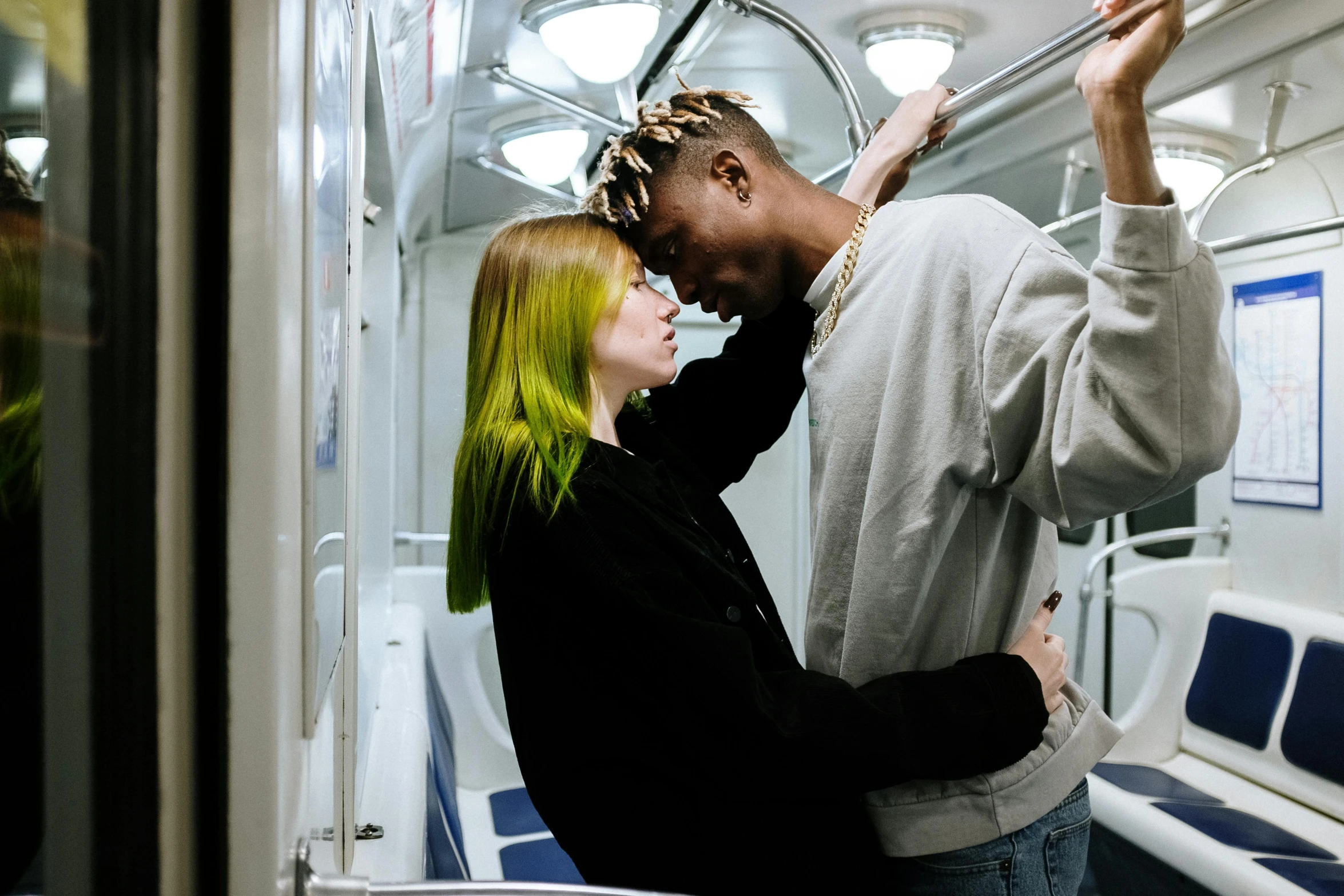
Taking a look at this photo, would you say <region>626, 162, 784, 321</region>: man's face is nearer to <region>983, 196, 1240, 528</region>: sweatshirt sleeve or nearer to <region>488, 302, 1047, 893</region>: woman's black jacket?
<region>488, 302, 1047, 893</region>: woman's black jacket

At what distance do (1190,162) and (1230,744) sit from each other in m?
2.11

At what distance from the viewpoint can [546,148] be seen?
3.58m

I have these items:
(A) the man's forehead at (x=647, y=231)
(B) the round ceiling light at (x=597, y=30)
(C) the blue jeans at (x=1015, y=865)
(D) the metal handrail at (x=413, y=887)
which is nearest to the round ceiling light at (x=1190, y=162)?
(B) the round ceiling light at (x=597, y=30)

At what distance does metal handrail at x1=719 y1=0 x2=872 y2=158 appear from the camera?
5.66 ft

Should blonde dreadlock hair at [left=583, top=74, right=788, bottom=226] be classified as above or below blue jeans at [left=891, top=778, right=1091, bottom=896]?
above

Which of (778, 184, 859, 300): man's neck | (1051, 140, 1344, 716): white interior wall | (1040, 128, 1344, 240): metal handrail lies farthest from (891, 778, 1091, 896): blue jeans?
(1051, 140, 1344, 716): white interior wall

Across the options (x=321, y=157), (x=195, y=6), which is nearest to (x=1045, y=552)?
(x=321, y=157)

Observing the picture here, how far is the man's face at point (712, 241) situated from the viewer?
1.49 meters

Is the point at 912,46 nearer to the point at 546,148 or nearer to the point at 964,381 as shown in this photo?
the point at 546,148

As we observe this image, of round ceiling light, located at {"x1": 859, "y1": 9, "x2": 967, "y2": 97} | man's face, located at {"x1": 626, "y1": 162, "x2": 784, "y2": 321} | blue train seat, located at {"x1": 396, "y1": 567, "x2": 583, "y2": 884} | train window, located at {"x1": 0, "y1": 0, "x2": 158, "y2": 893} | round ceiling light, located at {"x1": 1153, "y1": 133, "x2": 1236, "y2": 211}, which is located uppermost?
round ceiling light, located at {"x1": 859, "y1": 9, "x2": 967, "y2": 97}

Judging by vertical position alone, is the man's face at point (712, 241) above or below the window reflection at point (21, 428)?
above

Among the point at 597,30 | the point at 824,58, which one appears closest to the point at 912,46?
the point at 597,30

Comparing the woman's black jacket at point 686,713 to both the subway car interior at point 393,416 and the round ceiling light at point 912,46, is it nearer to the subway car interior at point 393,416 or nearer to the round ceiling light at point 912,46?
the subway car interior at point 393,416

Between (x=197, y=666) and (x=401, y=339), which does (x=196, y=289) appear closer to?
(x=197, y=666)
